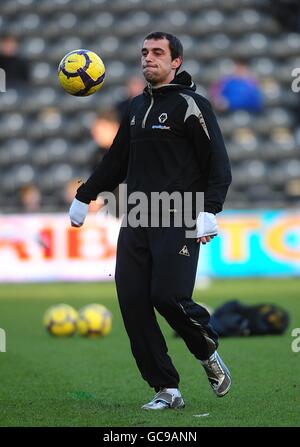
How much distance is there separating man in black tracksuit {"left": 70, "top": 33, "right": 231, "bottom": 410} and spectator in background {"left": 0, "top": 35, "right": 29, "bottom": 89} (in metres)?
15.4

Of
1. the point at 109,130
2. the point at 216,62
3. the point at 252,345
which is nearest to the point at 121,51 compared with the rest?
the point at 216,62

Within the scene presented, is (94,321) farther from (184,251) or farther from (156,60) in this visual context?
(156,60)

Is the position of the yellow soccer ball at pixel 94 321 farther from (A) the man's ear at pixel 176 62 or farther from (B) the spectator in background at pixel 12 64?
(B) the spectator in background at pixel 12 64

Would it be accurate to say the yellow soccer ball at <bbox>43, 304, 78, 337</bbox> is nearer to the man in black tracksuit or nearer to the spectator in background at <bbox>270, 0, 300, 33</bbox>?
the man in black tracksuit

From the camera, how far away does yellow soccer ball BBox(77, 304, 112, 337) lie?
11.0 m

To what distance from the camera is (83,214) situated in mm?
6816

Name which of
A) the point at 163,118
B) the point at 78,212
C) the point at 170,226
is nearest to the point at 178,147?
the point at 163,118

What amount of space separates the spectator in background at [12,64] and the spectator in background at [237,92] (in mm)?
4252

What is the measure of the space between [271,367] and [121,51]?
16371 millimetres

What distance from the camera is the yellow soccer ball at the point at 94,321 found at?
11.0 m

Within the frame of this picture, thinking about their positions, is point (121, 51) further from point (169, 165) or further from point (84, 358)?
point (169, 165)

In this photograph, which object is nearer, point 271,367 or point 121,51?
point 271,367

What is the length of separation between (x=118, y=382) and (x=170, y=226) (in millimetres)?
1977

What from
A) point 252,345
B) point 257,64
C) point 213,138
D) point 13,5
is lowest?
point 252,345
